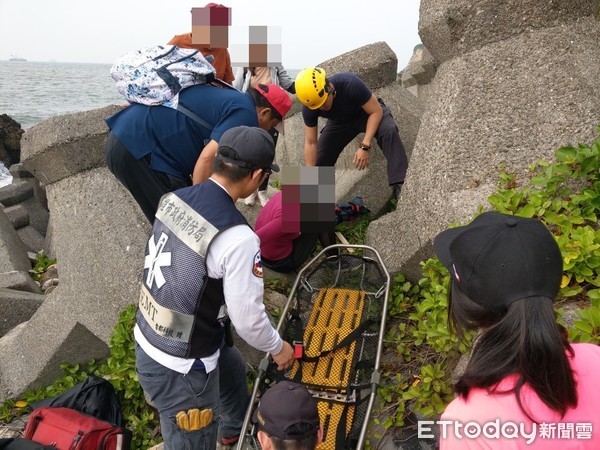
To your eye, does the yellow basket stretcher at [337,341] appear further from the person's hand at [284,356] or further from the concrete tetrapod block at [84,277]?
the concrete tetrapod block at [84,277]

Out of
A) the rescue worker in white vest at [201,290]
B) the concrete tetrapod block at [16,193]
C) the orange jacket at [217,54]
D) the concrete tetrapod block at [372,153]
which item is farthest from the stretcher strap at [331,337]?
the concrete tetrapod block at [16,193]

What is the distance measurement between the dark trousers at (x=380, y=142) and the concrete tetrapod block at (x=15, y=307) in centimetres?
372

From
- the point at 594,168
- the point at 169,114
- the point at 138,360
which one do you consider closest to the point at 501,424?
the point at 138,360

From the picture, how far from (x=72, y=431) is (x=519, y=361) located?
312 cm

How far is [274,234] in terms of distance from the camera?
4043 mm

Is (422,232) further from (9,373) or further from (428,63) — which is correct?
(428,63)

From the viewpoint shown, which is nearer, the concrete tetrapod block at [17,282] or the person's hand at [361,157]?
the person's hand at [361,157]

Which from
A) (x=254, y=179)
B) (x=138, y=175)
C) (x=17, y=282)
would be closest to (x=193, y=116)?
(x=138, y=175)

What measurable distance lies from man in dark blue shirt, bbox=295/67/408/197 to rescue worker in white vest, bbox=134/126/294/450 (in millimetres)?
2245

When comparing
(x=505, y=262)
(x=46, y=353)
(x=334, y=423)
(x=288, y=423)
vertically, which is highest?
(x=505, y=262)

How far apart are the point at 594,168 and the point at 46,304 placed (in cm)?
488

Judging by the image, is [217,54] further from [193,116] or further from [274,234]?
[274,234]

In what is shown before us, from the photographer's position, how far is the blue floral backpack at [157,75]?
309 centimetres

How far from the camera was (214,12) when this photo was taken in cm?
348
